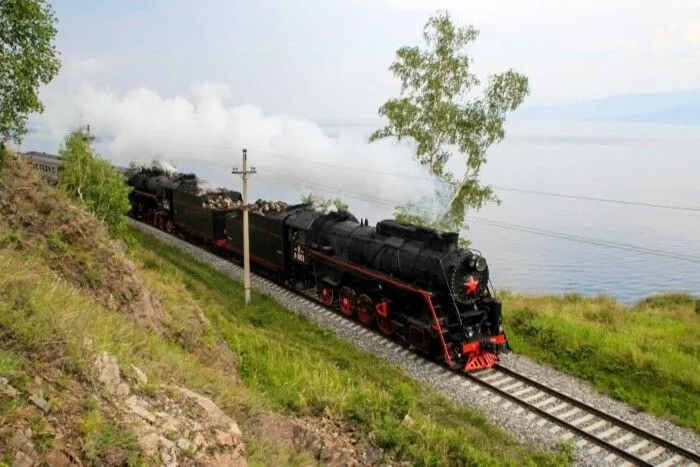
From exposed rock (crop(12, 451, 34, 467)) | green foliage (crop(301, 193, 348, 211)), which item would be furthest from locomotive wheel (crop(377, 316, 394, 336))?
exposed rock (crop(12, 451, 34, 467))

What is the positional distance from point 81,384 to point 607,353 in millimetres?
14044

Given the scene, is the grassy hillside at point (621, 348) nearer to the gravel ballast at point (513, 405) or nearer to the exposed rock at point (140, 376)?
the gravel ballast at point (513, 405)

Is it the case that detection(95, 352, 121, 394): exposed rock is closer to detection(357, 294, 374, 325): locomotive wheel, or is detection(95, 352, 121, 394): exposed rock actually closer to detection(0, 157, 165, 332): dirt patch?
detection(0, 157, 165, 332): dirt patch

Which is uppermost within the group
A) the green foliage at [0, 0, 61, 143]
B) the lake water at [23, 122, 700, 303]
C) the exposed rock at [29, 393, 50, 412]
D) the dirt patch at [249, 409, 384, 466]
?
the green foliage at [0, 0, 61, 143]

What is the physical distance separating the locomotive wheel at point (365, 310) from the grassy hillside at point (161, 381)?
5.47ft

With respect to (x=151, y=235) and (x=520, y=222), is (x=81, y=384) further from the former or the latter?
(x=520, y=222)

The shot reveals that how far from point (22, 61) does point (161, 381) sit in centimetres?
998

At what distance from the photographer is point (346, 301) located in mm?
18203

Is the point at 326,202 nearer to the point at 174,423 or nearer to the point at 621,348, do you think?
the point at 621,348

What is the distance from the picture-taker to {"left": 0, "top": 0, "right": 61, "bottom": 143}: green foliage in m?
13.1

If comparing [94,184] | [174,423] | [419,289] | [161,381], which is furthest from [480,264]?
[94,184]

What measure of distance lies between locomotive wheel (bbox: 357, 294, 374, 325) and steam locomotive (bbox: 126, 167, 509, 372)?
0.03 meters

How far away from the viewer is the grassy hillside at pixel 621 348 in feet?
44.7

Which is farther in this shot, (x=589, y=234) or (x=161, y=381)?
(x=589, y=234)
